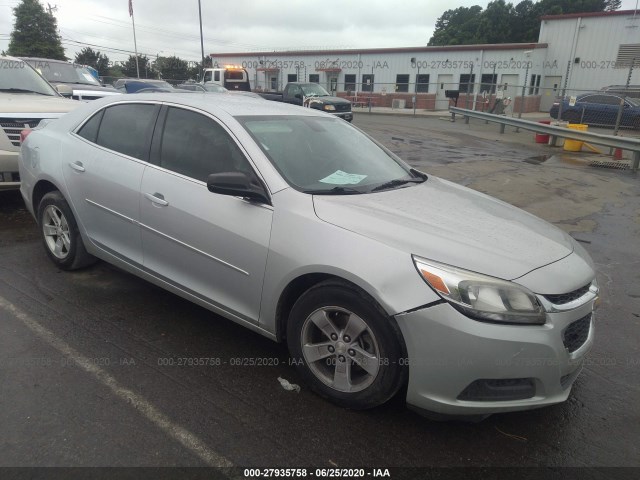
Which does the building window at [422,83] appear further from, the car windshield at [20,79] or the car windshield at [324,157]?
the car windshield at [324,157]

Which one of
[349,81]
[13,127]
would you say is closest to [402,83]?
[349,81]

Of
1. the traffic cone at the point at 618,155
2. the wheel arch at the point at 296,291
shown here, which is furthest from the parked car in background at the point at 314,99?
the wheel arch at the point at 296,291

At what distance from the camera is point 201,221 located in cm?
313

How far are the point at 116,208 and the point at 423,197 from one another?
228 centimetres

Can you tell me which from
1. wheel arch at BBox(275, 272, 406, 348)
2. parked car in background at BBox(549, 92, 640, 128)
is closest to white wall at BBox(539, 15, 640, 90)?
parked car in background at BBox(549, 92, 640, 128)

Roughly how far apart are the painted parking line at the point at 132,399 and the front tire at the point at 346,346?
28.1 inches

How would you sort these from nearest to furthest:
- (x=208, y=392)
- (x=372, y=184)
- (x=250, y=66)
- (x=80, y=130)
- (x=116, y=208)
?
(x=208, y=392)
(x=372, y=184)
(x=116, y=208)
(x=80, y=130)
(x=250, y=66)

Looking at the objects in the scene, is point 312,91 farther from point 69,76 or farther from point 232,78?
point 69,76

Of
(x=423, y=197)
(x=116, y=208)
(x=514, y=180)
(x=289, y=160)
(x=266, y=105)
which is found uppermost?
(x=266, y=105)

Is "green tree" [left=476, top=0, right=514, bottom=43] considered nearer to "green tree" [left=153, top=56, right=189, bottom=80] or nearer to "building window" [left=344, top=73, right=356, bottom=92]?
"building window" [left=344, top=73, right=356, bottom=92]

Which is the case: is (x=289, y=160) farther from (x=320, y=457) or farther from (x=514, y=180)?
(x=514, y=180)

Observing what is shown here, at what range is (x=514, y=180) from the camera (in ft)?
32.8

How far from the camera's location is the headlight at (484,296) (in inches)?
91.5

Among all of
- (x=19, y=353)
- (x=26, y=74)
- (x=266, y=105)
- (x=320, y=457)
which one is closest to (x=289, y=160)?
(x=266, y=105)
